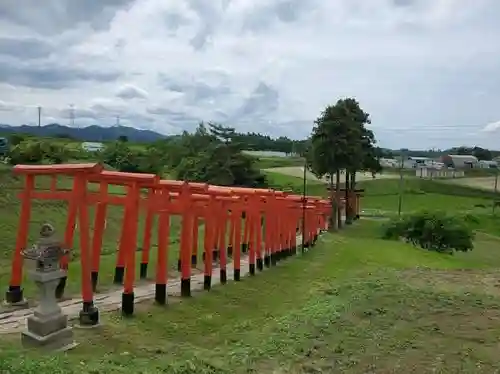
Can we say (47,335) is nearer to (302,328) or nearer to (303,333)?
(303,333)

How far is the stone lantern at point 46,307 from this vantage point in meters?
7.87

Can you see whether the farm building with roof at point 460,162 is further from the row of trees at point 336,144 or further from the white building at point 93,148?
the row of trees at point 336,144

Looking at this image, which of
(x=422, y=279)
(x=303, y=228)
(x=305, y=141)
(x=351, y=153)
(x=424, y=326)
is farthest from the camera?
(x=305, y=141)

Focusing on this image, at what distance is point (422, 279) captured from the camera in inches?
643

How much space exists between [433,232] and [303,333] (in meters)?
24.9

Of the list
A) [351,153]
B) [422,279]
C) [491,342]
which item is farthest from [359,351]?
[351,153]

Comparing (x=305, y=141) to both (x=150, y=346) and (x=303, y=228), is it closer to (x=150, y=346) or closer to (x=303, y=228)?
(x=303, y=228)

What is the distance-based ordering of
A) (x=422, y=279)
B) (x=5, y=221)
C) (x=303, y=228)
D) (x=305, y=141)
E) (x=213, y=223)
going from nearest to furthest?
(x=213, y=223) → (x=422, y=279) → (x=5, y=221) → (x=303, y=228) → (x=305, y=141)

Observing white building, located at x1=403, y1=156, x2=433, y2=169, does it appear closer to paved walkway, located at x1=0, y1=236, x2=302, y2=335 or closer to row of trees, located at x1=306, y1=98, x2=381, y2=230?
row of trees, located at x1=306, y1=98, x2=381, y2=230

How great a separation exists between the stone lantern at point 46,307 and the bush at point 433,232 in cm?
2671

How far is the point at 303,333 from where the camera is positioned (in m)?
9.31

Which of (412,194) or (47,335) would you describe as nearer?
(47,335)

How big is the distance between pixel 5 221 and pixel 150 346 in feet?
46.4

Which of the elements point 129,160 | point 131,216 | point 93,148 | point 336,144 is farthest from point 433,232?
point 93,148
